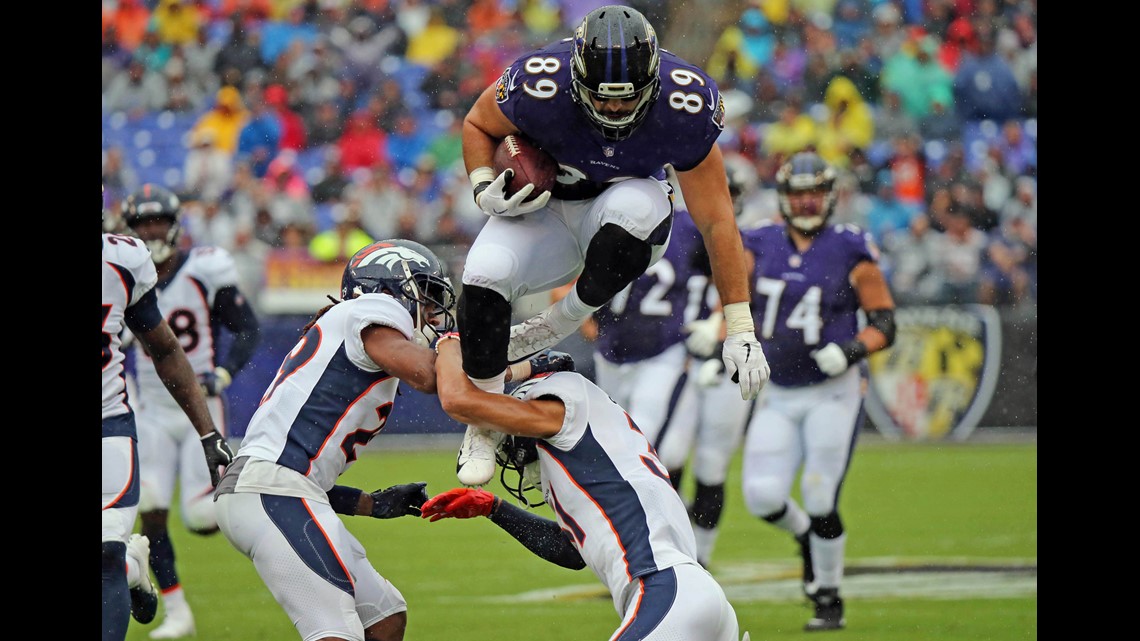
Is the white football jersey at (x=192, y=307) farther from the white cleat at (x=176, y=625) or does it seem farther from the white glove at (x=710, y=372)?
the white glove at (x=710, y=372)

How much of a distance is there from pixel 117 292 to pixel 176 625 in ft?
6.15

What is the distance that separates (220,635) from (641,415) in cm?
225

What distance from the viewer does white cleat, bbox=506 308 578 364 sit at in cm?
443

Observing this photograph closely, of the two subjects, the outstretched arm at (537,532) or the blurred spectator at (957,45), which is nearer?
the outstretched arm at (537,532)

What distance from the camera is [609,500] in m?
3.59

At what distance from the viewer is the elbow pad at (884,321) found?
643 cm

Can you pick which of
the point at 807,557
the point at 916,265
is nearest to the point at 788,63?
the point at 916,265

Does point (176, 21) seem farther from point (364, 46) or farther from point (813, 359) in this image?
point (813, 359)

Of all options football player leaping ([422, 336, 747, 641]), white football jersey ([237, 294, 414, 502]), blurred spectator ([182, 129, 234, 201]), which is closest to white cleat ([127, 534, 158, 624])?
white football jersey ([237, 294, 414, 502])

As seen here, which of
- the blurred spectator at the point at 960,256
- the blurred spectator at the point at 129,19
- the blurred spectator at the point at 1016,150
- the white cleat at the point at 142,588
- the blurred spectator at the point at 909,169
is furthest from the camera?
the blurred spectator at the point at 129,19

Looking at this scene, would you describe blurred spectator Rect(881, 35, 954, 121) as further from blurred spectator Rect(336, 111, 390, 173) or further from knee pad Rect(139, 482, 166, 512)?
knee pad Rect(139, 482, 166, 512)

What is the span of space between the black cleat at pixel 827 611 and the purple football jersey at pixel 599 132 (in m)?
2.60

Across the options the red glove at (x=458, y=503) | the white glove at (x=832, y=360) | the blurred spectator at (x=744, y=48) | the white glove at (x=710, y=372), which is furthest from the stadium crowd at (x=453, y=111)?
the red glove at (x=458, y=503)

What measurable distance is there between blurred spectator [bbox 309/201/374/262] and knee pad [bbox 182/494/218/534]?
19.4 ft
